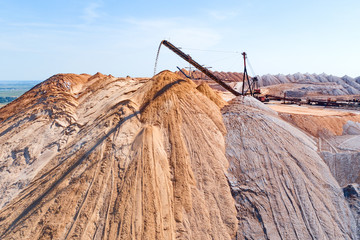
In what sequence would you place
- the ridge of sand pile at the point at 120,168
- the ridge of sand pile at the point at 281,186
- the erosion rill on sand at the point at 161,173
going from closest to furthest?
the ridge of sand pile at the point at 120,168 → the erosion rill on sand at the point at 161,173 → the ridge of sand pile at the point at 281,186

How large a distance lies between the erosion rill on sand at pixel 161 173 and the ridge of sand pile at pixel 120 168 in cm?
6

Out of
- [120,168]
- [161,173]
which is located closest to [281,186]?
[161,173]

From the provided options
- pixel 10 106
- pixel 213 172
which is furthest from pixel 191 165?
pixel 10 106

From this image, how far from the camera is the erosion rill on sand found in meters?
11.4

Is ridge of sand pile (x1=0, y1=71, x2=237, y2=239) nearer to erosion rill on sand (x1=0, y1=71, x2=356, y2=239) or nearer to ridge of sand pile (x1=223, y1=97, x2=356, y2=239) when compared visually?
erosion rill on sand (x1=0, y1=71, x2=356, y2=239)

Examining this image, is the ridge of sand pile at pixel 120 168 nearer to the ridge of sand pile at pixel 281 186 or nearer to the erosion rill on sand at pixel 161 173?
the erosion rill on sand at pixel 161 173

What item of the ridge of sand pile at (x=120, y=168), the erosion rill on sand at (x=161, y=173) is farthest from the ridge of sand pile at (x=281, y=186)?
the ridge of sand pile at (x=120, y=168)

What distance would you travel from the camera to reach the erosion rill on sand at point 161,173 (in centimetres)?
1136

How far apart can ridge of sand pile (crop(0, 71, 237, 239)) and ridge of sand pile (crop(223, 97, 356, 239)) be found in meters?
0.85

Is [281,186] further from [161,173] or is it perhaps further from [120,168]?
[120,168]

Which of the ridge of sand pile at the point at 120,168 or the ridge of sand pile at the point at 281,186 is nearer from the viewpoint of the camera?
the ridge of sand pile at the point at 120,168

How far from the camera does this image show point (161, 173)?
507 inches

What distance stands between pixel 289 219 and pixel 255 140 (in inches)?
208

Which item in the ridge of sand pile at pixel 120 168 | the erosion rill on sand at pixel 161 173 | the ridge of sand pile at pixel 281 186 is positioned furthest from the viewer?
the ridge of sand pile at pixel 281 186
